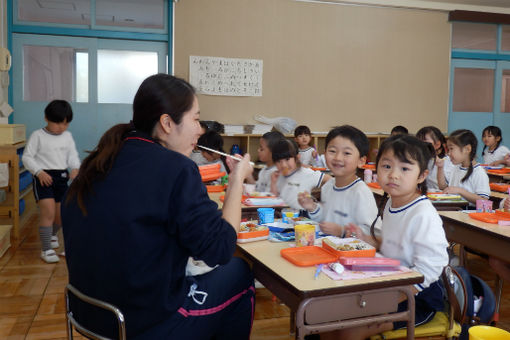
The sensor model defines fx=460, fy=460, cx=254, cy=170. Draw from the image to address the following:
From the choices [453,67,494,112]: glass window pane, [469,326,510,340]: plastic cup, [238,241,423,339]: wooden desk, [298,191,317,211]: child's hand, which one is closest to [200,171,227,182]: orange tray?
[298,191,317,211]: child's hand

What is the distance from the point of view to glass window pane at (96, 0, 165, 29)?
5.92 m

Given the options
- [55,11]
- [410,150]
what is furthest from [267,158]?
[55,11]

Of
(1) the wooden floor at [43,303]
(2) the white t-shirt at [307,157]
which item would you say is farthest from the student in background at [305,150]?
(1) the wooden floor at [43,303]

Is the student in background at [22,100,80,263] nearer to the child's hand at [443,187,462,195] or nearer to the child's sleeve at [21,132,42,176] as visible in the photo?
the child's sleeve at [21,132,42,176]

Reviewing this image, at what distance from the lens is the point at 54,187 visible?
3.75 metres

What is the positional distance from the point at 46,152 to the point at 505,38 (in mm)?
7239

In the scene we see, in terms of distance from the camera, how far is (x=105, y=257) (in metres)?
1.22

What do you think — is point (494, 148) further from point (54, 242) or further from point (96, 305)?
point (96, 305)

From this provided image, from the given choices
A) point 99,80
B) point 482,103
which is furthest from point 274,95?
point 482,103

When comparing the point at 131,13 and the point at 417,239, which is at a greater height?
the point at 131,13

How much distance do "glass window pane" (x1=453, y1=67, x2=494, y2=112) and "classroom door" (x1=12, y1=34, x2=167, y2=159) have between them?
15.6 feet

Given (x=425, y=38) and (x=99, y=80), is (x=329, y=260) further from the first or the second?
(x=425, y=38)

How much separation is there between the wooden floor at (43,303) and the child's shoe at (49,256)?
49mm

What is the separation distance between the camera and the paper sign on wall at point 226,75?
20.7ft
